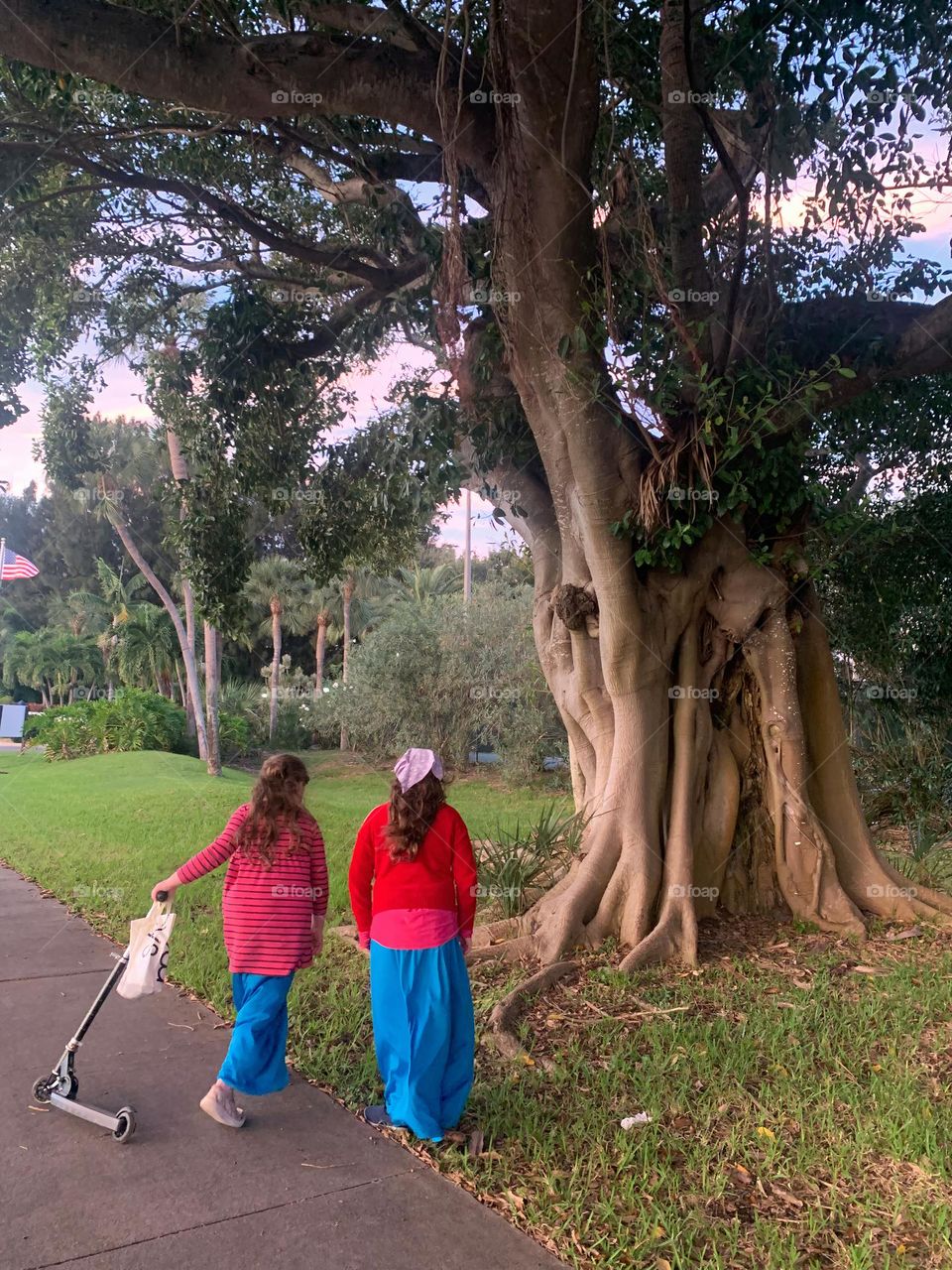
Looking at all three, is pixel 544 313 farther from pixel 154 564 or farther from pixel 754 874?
pixel 154 564

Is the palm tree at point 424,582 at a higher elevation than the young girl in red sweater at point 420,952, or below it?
higher

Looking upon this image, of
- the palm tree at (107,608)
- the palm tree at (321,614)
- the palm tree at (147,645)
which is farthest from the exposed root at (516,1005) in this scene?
the palm tree at (107,608)

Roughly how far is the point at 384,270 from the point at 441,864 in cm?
710

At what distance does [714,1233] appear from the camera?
3463 mm

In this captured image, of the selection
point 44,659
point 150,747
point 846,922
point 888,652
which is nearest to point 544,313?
point 846,922

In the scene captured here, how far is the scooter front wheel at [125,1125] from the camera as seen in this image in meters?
4.07

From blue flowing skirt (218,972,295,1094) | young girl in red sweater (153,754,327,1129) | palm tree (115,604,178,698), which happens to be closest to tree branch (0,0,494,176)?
young girl in red sweater (153,754,327,1129)

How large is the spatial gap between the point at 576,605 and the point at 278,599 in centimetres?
2455

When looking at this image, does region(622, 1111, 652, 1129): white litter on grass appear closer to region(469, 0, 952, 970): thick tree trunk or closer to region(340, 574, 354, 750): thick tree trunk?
region(469, 0, 952, 970): thick tree trunk

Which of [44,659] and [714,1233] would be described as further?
[44,659]

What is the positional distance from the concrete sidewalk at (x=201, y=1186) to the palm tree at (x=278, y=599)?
21775mm

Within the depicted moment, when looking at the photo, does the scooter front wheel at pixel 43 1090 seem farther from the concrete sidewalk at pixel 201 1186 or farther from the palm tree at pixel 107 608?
the palm tree at pixel 107 608

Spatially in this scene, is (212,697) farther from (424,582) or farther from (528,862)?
(424,582)

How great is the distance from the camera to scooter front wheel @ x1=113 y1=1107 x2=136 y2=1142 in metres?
4.07
